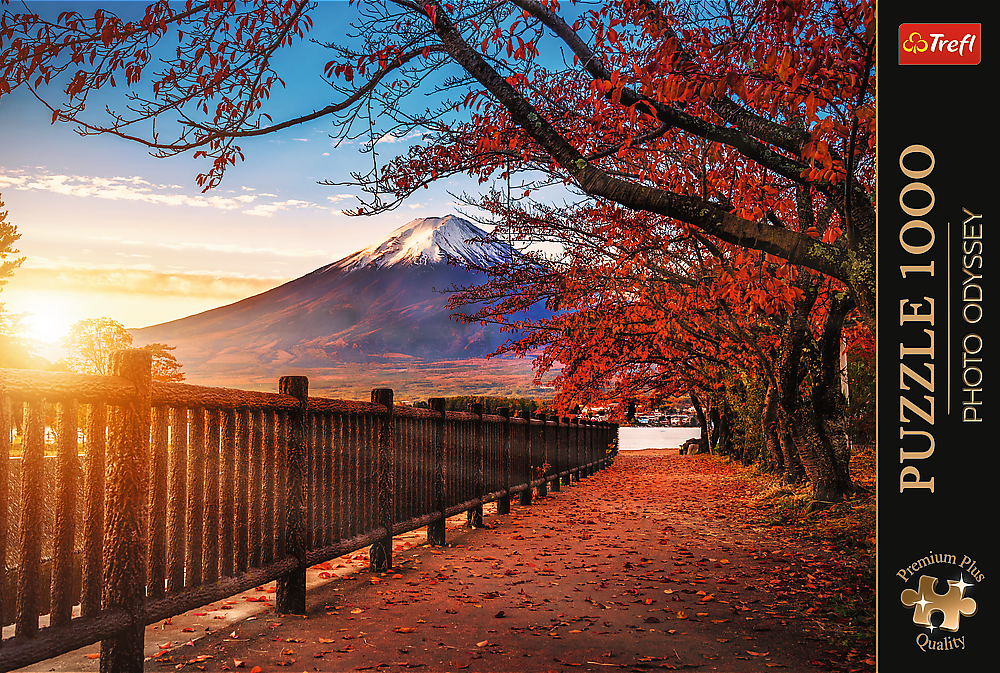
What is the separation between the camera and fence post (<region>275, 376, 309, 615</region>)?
515cm

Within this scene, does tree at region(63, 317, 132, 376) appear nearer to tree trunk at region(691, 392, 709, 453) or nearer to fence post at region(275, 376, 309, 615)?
tree trunk at region(691, 392, 709, 453)

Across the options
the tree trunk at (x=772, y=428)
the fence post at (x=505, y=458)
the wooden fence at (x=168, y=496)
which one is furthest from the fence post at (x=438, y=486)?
the tree trunk at (x=772, y=428)

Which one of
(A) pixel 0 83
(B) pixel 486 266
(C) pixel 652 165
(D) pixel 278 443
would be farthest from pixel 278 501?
(B) pixel 486 266

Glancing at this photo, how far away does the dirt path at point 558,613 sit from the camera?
4234mm

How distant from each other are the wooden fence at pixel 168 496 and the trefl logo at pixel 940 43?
441cm

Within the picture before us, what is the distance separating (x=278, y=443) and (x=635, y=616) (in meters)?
2.83

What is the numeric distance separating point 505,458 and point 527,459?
1.68 metres

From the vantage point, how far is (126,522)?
144 inches

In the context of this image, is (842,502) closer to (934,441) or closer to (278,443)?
(934,441)

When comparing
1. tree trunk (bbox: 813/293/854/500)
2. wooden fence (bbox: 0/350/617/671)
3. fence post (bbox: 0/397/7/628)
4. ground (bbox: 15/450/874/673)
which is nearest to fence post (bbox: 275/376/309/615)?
wooden fence (bbox: 0/350/617/671)

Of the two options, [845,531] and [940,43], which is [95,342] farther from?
[940,43]

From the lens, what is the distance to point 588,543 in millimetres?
8602

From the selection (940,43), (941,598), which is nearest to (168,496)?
(941,598)

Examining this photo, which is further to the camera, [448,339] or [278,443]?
[448,339]
